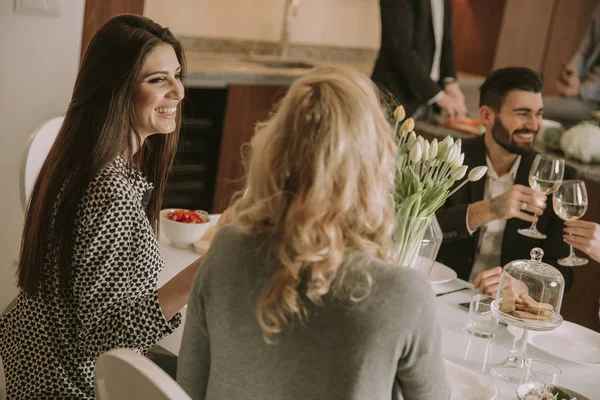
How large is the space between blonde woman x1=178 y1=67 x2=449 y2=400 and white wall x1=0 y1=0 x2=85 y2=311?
1909 millimetres

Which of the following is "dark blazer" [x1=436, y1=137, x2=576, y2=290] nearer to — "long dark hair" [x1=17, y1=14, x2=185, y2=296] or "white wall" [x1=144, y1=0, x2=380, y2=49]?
"long dark hair" [x1=17, y1=14, x2=185, y2=296]

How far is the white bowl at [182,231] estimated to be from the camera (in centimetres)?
205

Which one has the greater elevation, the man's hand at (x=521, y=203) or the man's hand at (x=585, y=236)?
the man's hand at (x=521, y=203)

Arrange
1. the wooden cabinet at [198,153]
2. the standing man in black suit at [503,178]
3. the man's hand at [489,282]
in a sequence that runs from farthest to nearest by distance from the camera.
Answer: the wooden cabinet at [198,153] < the standing man in black suit at [503,178] < the man's hand at [489,282]

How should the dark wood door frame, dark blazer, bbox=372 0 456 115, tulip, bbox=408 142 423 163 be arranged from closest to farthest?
tulip, bbox=408 142 423 163
the dark wood door frame
dark blazer, bbox=372 0 456 115

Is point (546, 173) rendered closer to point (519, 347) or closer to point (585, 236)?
point (585, 236)

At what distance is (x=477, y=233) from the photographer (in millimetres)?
2551

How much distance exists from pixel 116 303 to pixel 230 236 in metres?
0.47

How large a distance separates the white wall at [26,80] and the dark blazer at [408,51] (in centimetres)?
146

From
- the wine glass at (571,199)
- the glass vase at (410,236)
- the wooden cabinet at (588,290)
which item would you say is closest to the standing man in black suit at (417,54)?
the wooden cabinet at (588,290)

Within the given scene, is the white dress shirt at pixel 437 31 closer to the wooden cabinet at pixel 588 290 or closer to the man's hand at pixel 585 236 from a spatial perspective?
the wooden cabinet at pixel 588 290

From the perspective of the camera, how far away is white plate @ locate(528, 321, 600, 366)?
1.73m

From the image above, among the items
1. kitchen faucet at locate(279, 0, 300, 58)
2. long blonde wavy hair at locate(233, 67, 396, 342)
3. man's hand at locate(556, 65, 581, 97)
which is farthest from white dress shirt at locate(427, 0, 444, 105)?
long blonde wavy hair at locate(233, 67, 396, 342)

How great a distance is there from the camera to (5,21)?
2707 mm
